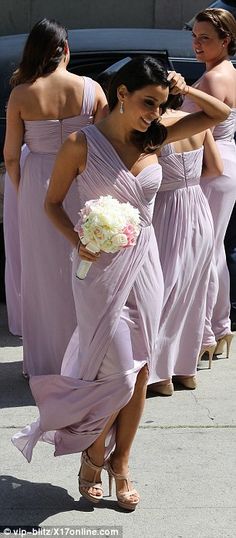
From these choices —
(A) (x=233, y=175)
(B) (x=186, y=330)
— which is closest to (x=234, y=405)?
(B) (x=186, y=330)

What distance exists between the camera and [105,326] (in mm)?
4199

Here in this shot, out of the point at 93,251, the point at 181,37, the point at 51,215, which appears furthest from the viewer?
the point at 181,37

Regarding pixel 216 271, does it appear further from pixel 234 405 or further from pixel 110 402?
pixel 110 402

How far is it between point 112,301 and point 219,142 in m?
2.27

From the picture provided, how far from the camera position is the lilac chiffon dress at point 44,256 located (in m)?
5.63

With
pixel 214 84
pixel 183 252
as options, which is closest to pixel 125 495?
pixel 183 252

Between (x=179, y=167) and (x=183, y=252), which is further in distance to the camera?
(x=183, y=252)

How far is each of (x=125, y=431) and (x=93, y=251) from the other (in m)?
0.78

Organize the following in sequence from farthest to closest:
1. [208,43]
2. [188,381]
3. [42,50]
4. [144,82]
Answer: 1. [208,43]
2. [188,381]
3. [42,50]
4. [144,82]

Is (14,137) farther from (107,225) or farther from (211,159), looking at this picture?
(107,225)

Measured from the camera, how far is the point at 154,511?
171 inches

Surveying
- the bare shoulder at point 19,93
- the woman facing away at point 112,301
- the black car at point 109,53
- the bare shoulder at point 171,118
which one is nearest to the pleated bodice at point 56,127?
the bare shoulder at point 19,93

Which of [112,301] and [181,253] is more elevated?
[112,301]

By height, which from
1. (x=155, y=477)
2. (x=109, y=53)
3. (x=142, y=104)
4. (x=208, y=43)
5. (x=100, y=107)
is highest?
(x=142, y=104)
